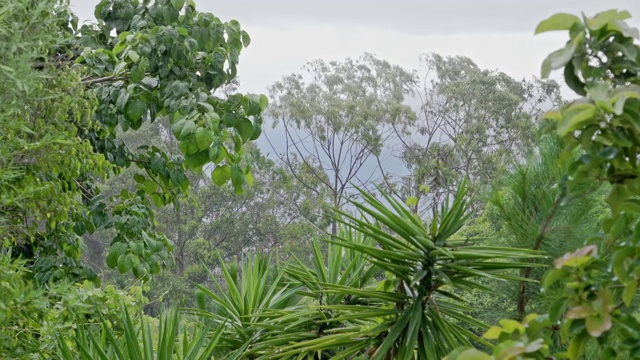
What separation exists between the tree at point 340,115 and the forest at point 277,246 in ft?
41.3

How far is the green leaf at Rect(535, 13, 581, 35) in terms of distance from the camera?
0.95m

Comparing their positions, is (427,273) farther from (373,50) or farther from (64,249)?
(373,50)

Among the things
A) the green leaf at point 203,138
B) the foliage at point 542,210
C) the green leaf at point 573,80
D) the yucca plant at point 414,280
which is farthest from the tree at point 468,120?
the green leaf at point 573,80

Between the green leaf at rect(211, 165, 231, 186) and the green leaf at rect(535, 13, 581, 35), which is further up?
the green leaf at rect(211, 165, 231, 186)

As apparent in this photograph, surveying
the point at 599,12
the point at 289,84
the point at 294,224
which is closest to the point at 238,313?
the point at 599,12

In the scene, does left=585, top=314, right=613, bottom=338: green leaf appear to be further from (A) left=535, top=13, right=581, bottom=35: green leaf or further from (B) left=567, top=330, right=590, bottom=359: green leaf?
(A) left=535, top=13, right=581, bottom=35: green leaf

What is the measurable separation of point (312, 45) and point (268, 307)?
20596mm

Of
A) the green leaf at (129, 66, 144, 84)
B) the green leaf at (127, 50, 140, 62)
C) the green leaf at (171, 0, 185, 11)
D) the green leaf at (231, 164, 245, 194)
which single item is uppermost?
the green leaf at (171, 0, 185, 11)

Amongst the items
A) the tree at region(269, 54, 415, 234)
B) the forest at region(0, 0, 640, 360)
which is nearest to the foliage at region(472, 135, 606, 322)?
the forest at region(0, 0, 640, 360)

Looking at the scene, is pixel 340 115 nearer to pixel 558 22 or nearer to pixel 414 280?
pixel 414 280

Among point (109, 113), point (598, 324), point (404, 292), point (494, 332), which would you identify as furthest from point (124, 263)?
point (598, 324)

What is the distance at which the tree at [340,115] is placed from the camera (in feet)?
55.1

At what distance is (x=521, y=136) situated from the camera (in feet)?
52.6

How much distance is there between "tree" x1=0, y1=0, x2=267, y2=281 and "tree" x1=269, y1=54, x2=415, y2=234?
12.5m
